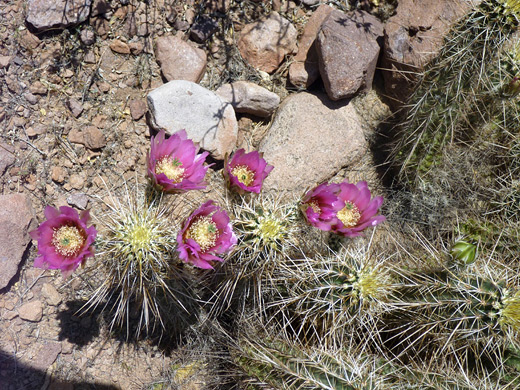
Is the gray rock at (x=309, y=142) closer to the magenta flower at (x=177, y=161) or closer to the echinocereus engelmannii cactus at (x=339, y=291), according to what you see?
the echinocereus engelmannii cactus at (x=339, y=291)

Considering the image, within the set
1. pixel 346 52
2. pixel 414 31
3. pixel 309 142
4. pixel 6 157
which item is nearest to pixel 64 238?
pixel 6 157

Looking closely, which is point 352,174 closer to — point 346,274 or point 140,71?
point 346,274

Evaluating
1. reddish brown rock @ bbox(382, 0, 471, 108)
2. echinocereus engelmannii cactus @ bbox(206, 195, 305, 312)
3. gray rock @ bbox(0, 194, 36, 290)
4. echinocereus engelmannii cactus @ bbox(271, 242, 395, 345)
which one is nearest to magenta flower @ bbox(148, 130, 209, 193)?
echinocereus engelmannii cactus @ bbox(206, 195, 305, 312)

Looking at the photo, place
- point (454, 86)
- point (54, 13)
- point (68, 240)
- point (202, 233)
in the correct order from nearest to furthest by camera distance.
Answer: point (68, 240)
point (202, 233)
point (454, 86)
point (54, 13)

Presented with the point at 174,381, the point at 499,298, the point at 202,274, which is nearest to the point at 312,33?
the point at 202,274

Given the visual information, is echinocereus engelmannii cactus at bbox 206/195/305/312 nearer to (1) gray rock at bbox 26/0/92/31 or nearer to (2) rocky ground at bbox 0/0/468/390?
(2) rocky ground at bbox 0/0/468/390

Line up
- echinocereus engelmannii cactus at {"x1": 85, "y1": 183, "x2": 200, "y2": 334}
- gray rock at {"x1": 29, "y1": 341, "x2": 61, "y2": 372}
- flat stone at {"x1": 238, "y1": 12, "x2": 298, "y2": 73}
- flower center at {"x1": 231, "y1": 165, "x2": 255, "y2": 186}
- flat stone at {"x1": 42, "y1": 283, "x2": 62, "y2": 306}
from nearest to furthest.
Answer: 1. echinocereus engelmannii cactus at {"x1": 85, "y1": 183, "x2": 200, "y2": 334}
2. flower center at {"x1": 231, "y1": 165, "x2": 255, "y2": 186}
3. gray rock at {"x1": 29, "y1": 341, "x2": 61, "y2": 372}
4. flat stone at {"x1": 42, "y1": 283, "x2": 62, "y2": 306}
5. flat stone at {"x1": 238, "y1": 12, "x2": 298, "y2": 73}

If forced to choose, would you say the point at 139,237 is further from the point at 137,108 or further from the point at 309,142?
the point at 309,142

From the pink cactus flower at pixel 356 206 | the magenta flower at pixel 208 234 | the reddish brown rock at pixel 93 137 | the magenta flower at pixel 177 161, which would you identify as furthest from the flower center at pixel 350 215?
the reddish brown rock at pixel 93 137
